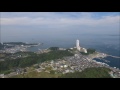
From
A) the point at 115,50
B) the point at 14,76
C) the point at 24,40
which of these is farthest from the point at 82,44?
the point at 14,76

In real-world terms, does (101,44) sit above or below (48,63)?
above
